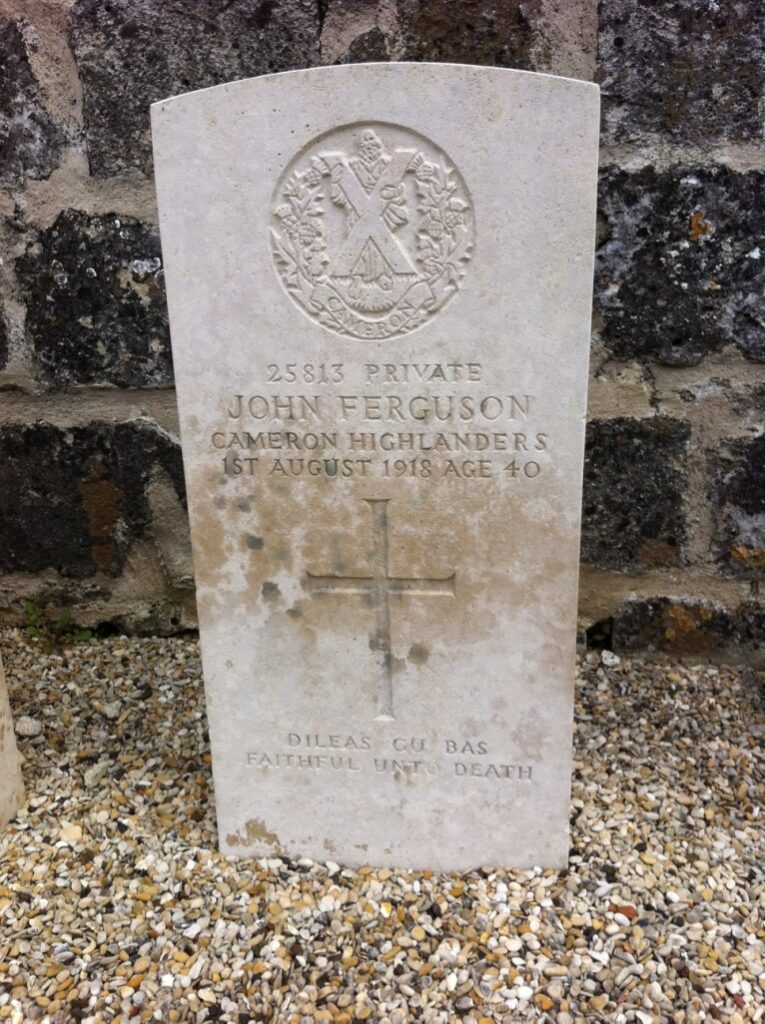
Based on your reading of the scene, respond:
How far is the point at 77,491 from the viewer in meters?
2.48

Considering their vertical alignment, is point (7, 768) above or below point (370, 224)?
below

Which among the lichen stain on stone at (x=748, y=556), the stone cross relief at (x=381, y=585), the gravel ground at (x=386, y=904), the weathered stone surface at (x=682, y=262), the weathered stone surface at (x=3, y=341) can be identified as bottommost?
the gravel ground at (x=386, y=904)

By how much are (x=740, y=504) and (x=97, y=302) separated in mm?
1776

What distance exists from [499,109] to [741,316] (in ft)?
3.35

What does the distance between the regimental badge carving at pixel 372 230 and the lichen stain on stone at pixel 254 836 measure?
A: 108 cm

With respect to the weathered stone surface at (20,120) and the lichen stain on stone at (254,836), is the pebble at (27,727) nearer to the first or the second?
the lichen stain on stone at (254,836)

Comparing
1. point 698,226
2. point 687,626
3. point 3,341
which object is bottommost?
point 687,626

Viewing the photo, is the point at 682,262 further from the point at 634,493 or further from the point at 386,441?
the point at 386,441

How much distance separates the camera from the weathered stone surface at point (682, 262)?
80.7 inches

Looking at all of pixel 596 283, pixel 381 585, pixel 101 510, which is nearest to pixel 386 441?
pixel 381 585

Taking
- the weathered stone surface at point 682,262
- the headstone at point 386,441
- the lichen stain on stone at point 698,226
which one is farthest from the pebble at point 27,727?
the lichen stain on stone at point 698,226

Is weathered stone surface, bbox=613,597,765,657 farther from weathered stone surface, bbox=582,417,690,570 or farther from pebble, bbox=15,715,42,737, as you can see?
pebble, bbox=15,715,42,737

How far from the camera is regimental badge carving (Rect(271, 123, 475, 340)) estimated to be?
56.6 inches

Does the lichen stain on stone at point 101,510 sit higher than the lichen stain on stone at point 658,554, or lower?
higher
